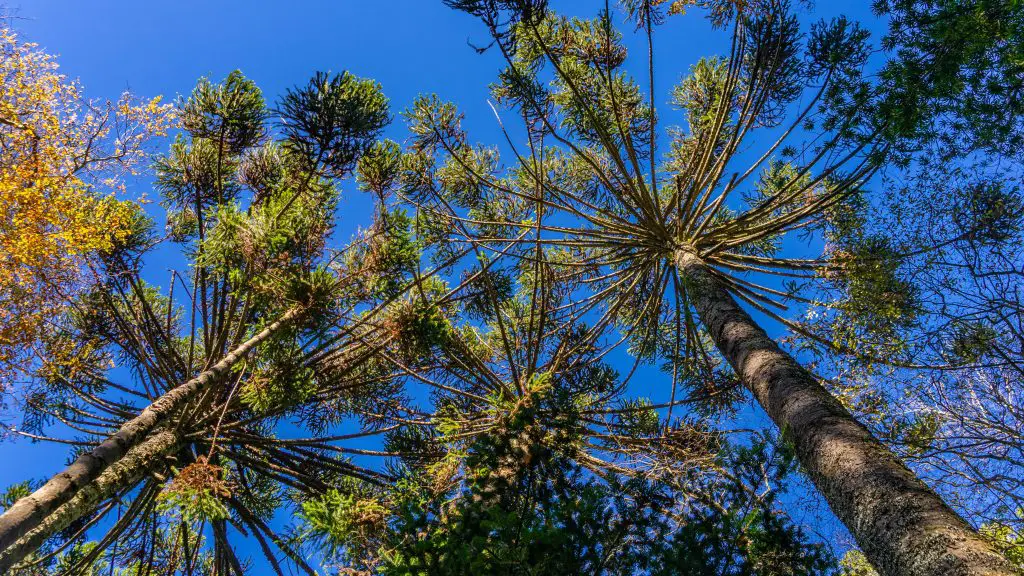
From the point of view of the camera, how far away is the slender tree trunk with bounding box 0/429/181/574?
3883 mm

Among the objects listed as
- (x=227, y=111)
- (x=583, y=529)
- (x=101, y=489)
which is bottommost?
(x=583, y=529)

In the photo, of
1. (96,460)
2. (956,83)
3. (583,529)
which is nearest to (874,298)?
→ (956,83)

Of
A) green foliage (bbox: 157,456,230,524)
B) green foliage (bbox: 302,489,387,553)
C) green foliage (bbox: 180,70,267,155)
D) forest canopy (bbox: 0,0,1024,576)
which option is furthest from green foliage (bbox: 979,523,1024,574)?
green foliage (bbox: 180,70,267,155)

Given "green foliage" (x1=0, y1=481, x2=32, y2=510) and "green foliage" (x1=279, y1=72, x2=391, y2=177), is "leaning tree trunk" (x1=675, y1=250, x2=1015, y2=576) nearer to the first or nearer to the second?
"green foliage" (x1=279, y1=72, x2=391, y2=177)

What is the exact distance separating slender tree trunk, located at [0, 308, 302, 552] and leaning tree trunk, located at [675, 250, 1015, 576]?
15.0 ft

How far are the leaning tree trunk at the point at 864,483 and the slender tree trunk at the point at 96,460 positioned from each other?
15.0ft

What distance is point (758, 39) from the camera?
634 cm

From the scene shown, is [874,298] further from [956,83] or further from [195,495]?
[195,495]

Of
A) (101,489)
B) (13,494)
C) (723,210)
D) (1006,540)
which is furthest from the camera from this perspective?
(723,210)

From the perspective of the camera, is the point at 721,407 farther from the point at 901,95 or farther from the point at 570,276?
the point at 901,95

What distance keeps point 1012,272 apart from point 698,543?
3615 millimetres

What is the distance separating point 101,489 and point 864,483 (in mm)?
5815

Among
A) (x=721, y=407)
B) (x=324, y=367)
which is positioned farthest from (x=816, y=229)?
(x=324, y=367)

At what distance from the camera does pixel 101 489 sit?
4.39 m
